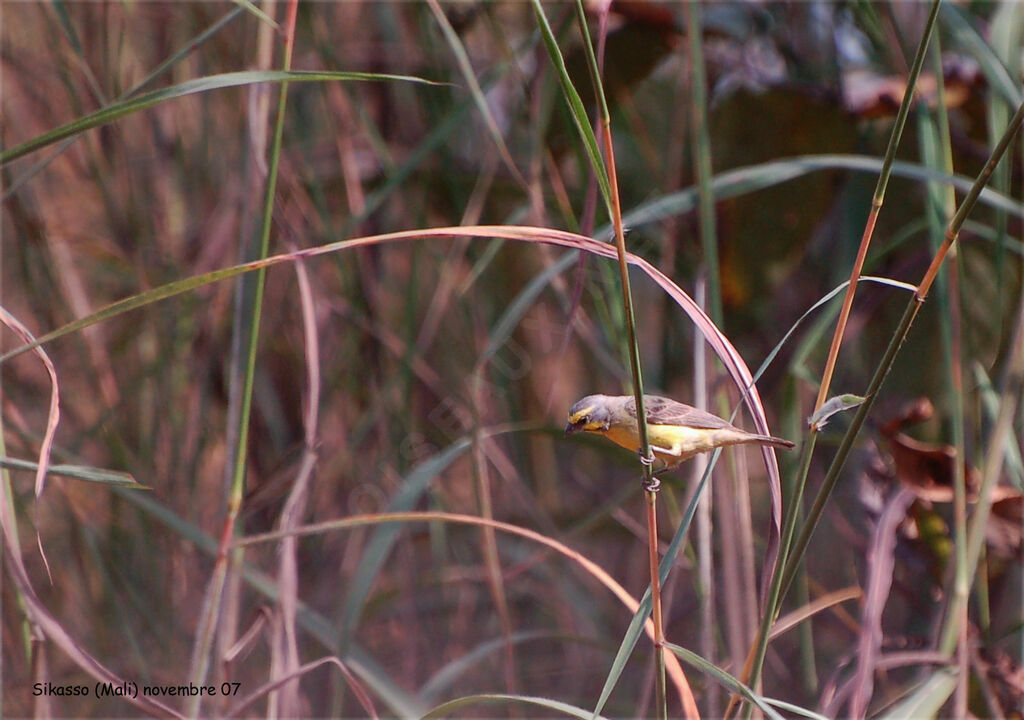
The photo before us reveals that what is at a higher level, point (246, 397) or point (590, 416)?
point (246, 397)

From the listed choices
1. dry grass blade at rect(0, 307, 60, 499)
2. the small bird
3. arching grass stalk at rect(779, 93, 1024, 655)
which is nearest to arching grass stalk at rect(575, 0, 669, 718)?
arching grass stalk at rect(779, 93, 1024, 655)

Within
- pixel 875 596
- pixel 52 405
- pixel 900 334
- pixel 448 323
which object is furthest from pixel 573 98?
pixel 448 323

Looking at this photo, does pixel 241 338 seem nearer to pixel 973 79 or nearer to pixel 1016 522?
pixel 1016 522

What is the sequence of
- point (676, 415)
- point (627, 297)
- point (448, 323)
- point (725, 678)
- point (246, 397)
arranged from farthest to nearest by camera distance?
point (448, 323) < point (676, 415) < point (246, 397) < point (725, 678) < point (627, 297)

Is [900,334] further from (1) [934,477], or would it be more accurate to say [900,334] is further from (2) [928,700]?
(1) [934,477]

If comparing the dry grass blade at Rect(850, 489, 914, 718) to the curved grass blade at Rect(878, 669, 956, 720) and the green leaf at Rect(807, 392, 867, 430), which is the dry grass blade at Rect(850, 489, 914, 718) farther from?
the green leaf at Rect(807, 392, 867, 430)

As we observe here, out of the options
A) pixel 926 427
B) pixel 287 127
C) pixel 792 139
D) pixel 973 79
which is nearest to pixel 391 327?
pixel 287 127
